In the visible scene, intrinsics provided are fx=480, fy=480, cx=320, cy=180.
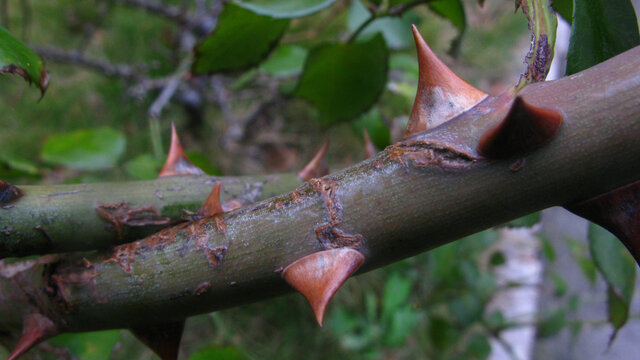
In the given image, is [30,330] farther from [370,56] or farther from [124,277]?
[370,56]

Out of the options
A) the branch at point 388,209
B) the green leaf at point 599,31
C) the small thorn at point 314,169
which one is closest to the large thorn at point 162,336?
the branch at point 388,209

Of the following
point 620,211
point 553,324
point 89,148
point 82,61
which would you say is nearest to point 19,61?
point 620,211

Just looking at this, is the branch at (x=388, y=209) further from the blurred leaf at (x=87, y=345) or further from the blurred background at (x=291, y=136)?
the blurred background at (x=291, y=136)

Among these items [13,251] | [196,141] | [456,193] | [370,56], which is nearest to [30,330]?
[13,251]

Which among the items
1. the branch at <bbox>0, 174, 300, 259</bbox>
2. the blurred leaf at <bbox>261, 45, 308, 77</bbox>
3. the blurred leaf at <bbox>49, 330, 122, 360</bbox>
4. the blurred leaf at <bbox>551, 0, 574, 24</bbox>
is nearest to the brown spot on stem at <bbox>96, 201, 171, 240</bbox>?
the branch at <bbox>0, 174, 300, 259</bbox>

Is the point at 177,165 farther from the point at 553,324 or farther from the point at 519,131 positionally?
the point at 553,324

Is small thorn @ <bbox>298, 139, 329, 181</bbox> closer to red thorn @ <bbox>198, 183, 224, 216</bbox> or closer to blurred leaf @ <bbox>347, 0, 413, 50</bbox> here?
red thorn @ <bbox>198, 183, 224, 216</bbox>
